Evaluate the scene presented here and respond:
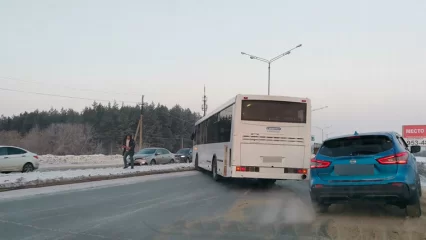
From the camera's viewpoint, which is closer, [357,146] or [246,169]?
[357,146]

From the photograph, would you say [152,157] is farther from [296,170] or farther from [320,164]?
[320,164]

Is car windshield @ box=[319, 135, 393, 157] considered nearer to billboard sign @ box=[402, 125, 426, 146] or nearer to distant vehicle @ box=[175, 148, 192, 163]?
distant vehicle @ box=[175, 148, 192, 163]

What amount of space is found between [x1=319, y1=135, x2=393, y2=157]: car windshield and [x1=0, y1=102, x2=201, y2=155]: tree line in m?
72.3

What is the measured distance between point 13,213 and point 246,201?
5.65m

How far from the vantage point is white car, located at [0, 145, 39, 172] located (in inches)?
787

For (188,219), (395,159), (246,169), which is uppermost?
(395,159)

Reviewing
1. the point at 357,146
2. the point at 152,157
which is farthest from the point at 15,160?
the point at 357,146

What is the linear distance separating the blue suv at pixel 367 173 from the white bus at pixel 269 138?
4.95m

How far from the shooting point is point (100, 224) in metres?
7.62

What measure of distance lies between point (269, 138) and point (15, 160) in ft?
45.2

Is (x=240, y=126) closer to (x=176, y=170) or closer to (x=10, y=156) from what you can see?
(x=176, y=170)

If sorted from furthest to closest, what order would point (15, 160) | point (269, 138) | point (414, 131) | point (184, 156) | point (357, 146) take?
point (414, 131) → point (184, 156) → point (15, 160) → point (269, 138) → point (357, 146)

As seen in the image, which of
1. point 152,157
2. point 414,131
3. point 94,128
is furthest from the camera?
point 94,128

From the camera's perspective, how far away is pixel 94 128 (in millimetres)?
97688
